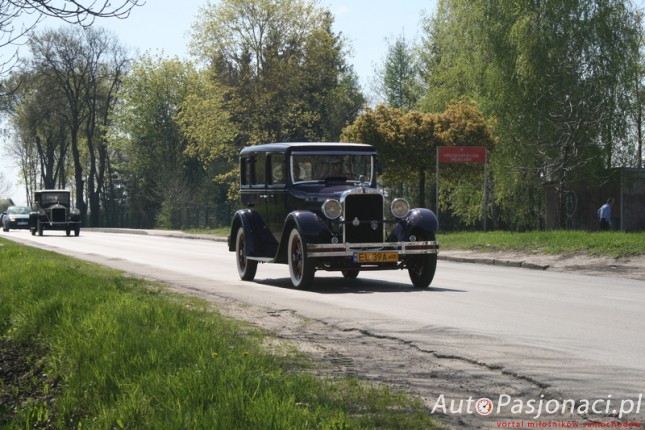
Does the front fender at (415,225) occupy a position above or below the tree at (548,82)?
below

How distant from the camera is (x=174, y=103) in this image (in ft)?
273

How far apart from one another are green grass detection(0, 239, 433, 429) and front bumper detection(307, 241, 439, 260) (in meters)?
4.35

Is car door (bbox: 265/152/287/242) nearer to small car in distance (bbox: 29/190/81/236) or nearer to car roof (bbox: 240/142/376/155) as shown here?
car roof (bbox: 240/142/376/155)

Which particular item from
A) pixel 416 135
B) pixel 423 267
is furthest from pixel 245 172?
pixel 416 135

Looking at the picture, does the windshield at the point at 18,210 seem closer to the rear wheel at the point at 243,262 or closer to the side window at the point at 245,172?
the side window at the point at 245,172

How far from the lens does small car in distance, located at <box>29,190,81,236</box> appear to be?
173 feet

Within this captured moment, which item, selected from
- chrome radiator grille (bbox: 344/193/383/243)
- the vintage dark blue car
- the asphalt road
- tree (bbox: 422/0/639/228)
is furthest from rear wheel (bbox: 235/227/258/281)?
tree (bbox: 422/0/639/228)

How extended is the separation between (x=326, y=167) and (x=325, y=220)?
60.8 inches

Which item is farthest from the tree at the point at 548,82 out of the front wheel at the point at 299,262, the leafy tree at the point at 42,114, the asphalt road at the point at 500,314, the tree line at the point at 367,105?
the leafy tree at the point at 42,114

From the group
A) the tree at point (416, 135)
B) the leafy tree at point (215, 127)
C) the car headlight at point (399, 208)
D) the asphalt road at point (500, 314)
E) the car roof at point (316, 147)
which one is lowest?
the asphalt road at point (500, 314)

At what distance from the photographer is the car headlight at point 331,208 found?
15.7m

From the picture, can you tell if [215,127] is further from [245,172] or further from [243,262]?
[243,262]

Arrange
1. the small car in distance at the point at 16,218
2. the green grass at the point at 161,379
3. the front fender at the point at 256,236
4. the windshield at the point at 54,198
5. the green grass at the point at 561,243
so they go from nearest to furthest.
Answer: the green grass at the point at 161,379
the front fender at the point at 256,236
the green grass at the point at 561,243
the windshield at the point at 54,198
the small car in distance at the point at 16,218

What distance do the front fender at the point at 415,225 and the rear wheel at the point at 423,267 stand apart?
137 millimetres
